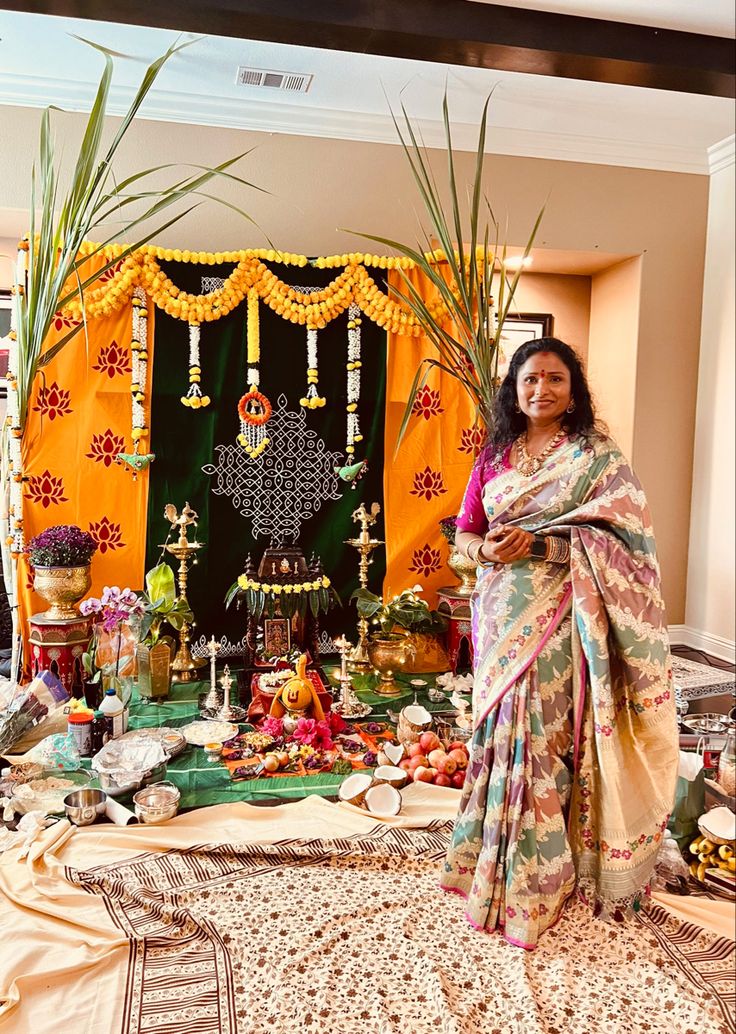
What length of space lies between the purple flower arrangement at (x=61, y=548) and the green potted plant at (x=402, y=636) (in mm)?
1338

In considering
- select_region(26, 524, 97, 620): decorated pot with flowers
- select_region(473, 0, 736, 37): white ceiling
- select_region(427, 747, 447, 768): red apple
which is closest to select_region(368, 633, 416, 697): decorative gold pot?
select_region(427, 747, 447, 768): red apple

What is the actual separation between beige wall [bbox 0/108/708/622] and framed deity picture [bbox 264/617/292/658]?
201 cm

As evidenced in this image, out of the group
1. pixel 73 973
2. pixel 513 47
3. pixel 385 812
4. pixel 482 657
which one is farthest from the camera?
pixel 513 47

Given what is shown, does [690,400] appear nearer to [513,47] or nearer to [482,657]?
[513,47]

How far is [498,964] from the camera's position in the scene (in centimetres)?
165

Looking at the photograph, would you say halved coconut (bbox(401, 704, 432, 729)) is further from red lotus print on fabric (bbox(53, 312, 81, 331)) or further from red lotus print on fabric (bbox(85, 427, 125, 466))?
red lotus print on fabric (bbox(53, 312, 81, 331))

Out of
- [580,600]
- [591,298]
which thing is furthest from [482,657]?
[591,298]

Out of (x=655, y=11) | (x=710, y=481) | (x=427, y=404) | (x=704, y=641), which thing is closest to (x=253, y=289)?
(x=427, y=404)

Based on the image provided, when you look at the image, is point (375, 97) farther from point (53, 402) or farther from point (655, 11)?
point (53, 402)

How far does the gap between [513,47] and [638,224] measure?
81.9 inches

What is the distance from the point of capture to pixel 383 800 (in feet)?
7.80

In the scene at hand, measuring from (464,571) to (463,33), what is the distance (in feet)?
7.62

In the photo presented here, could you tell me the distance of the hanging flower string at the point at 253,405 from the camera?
3.76 m

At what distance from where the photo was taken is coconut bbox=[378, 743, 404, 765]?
106 inches
